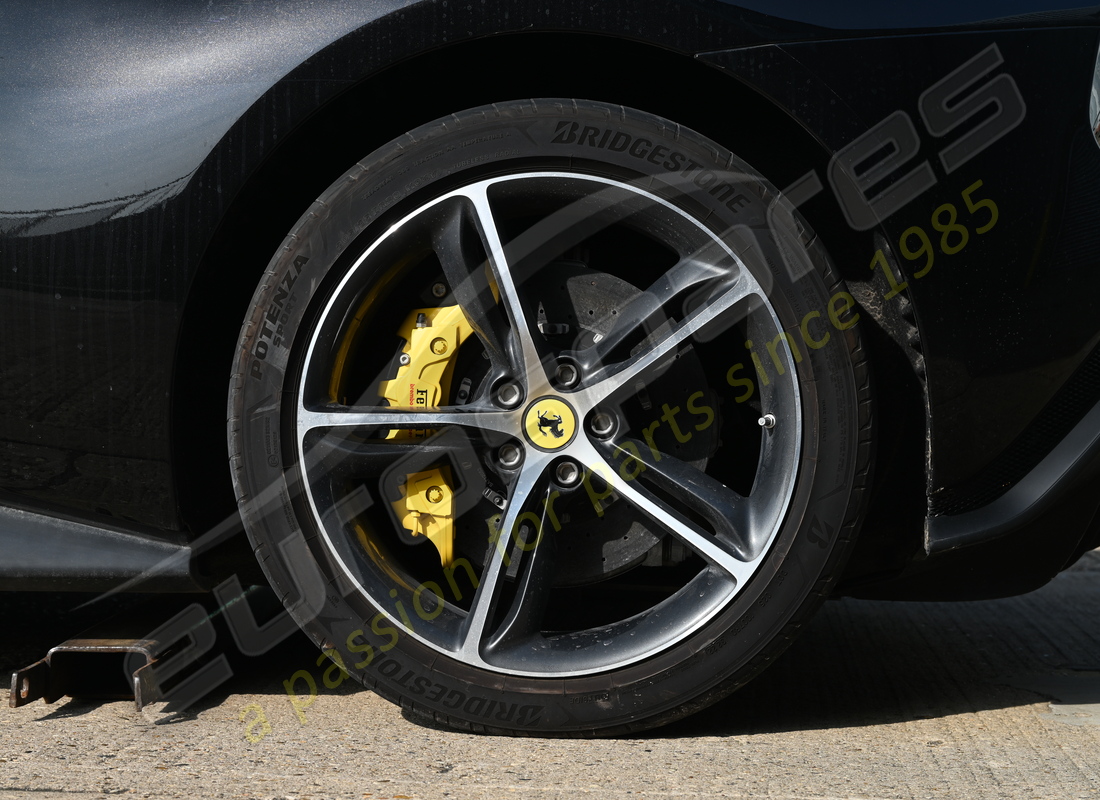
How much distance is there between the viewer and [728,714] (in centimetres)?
177

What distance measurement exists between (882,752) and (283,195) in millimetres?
1405

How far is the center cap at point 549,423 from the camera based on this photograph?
5.27ft

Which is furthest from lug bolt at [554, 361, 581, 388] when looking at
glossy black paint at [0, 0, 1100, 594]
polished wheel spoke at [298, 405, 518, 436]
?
glossy black paint at [0, 0, 1100, 594]

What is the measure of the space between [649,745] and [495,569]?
397mm

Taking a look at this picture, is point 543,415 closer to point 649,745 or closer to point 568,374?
point 568,374

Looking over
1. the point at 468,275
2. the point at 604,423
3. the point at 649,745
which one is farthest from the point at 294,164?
the point at 649,745

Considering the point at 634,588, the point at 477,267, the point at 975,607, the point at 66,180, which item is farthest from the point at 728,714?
the point at 66,180

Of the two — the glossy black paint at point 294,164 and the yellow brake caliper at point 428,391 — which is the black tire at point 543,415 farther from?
the glossy black paint at point 294,164

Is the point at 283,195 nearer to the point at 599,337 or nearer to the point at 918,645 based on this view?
the point at 599,337

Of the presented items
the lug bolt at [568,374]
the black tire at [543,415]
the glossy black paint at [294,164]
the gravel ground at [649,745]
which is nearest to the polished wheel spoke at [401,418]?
the black tire at [543,415]

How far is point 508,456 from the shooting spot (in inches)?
66.0

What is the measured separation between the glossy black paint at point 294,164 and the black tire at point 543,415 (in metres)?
0.12

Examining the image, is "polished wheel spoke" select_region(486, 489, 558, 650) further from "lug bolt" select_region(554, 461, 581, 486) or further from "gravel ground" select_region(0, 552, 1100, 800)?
"gravel ground" select_region(0, 552, 1100, 800)

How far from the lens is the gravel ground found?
4.72ft
